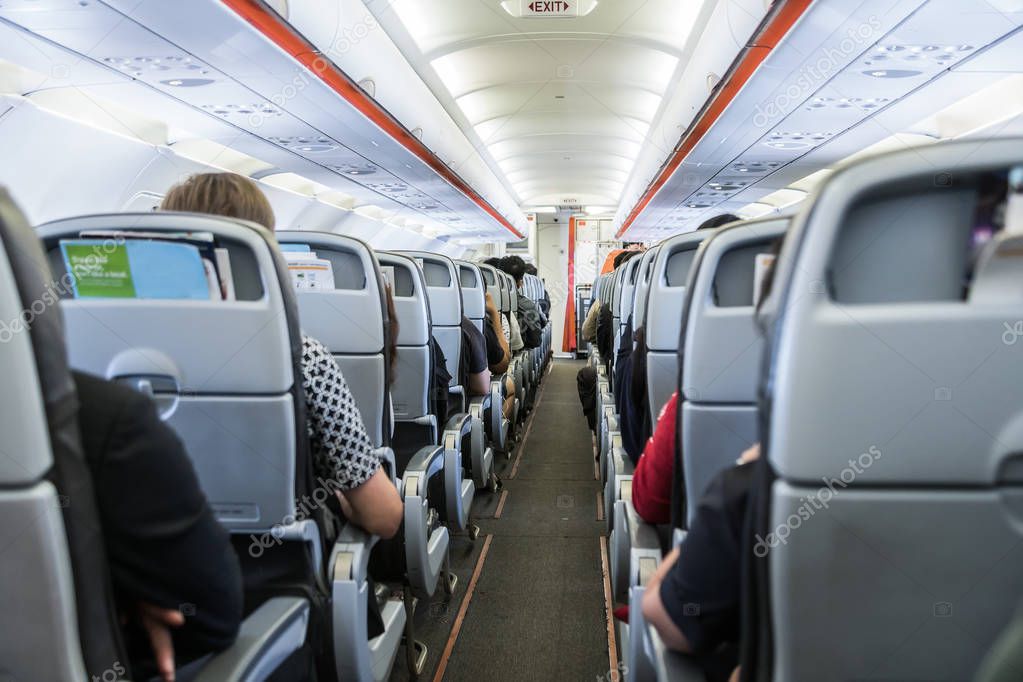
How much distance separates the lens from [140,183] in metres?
6.22

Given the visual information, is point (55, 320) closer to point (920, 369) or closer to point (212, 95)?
point (920, 369)

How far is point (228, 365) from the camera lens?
1.49 meters

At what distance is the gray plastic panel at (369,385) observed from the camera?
239 centimetres

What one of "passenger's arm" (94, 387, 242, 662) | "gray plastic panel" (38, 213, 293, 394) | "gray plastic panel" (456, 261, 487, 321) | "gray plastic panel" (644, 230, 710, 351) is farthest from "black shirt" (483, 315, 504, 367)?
"passenger's arm" (94, 387, 242, 662)

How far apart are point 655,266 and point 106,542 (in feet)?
6.41

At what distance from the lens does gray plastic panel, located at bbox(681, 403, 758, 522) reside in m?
1.66

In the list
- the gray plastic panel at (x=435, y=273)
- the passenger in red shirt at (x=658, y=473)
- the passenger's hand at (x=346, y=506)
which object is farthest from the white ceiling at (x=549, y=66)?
the passenger in red shirt at (x=658, y=473)

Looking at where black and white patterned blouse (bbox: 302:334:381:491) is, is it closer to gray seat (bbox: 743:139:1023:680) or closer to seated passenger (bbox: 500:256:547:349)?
gray seat (bbox: 743:139:1023:680)

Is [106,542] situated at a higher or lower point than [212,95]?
lower

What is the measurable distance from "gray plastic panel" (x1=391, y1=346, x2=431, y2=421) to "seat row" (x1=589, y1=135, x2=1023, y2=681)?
2304 millimetres

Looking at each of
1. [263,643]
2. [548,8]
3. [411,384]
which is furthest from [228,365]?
[548,8]

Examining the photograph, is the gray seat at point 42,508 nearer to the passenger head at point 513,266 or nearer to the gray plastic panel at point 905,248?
the gray plastic panel at point 905,248

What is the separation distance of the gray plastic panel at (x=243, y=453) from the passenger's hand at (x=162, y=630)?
41cm

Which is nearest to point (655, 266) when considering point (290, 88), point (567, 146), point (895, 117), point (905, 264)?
point (905, 264)
